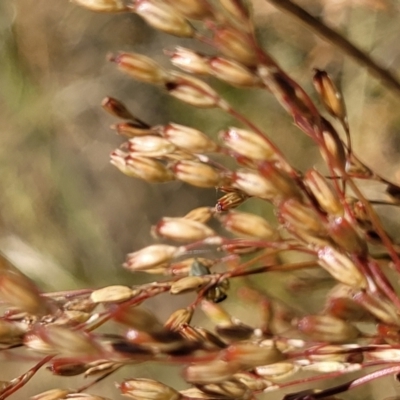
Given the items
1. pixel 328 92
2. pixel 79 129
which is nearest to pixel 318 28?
pixel 328 92

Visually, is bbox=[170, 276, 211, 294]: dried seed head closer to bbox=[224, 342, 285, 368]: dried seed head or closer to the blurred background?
bbox=[224, 342, 285, 368]: dried seed head

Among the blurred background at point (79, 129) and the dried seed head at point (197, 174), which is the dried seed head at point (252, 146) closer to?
the dried seed head at point (197, 174)

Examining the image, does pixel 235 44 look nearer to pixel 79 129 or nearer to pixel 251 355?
pixel 251 355

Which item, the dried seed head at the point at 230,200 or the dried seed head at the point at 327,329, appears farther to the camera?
the dried seed head at the point at 230,200

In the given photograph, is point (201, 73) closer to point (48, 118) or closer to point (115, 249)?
point (115, 249)

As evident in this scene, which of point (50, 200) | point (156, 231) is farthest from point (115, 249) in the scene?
point (156, 231)

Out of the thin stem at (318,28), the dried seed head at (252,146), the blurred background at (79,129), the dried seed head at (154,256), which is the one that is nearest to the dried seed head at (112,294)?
the dried seed head at (154,256)
